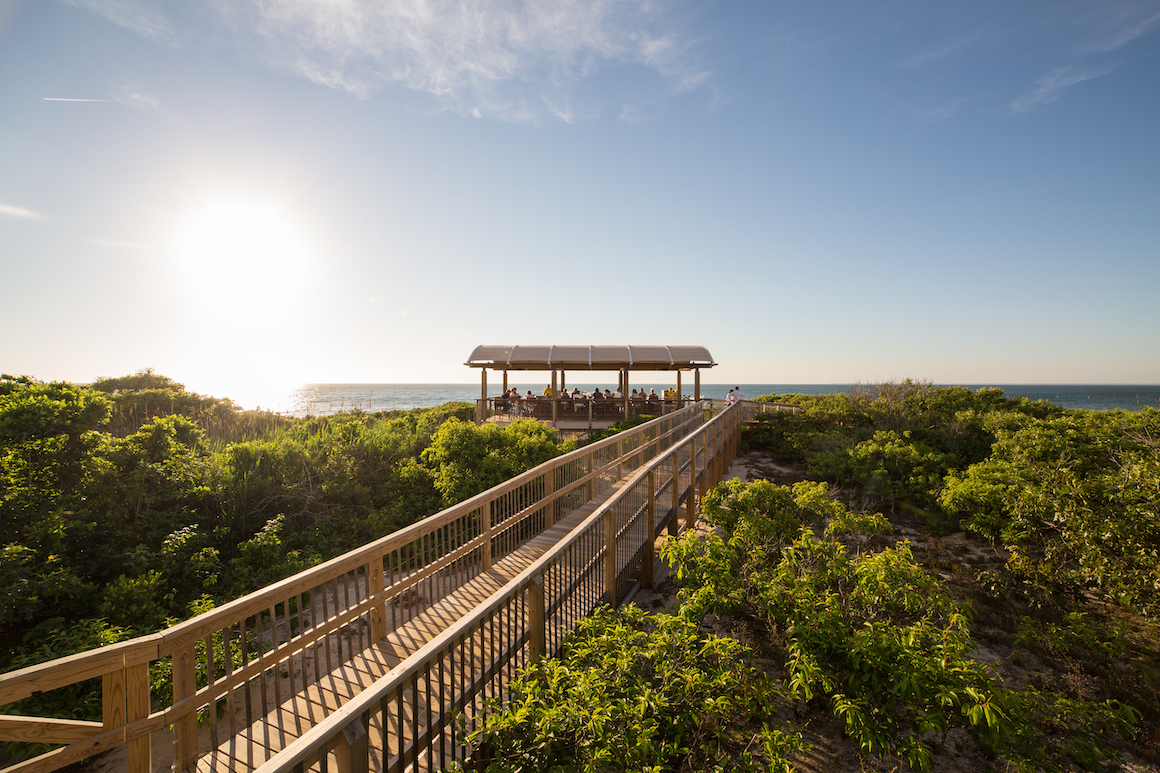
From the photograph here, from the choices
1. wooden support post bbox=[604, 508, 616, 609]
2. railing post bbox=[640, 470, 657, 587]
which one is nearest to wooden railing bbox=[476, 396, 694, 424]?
railing post bbox=[640, 470, 657, 587]

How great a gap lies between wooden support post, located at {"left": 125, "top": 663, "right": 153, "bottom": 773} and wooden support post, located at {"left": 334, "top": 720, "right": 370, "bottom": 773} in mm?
1703

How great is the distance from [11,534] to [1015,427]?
50.6 ft

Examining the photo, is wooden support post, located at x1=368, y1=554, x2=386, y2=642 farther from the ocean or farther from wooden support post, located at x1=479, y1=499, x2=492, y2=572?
the ocean

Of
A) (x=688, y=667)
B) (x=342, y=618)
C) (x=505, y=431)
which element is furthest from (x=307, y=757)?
(x=505, y=431)

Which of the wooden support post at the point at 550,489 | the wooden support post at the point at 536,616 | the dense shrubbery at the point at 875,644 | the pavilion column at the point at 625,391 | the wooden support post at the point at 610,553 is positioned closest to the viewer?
the dense shrubbery at the point at 875,644

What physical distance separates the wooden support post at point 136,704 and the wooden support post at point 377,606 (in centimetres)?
139

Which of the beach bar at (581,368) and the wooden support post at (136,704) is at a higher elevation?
the beach bar at (581,368)

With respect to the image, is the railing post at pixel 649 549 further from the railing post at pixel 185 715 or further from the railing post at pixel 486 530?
the railing post at pixel 185 715

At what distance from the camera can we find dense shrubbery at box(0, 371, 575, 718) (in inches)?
204

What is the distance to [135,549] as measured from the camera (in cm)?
609

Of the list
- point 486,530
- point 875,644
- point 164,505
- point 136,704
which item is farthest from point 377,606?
point 164,505

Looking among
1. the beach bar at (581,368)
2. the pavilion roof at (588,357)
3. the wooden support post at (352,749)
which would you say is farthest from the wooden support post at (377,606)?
the pavilion roof at (588,357)

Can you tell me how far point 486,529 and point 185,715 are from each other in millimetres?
2723

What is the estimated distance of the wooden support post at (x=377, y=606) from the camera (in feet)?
12.7
